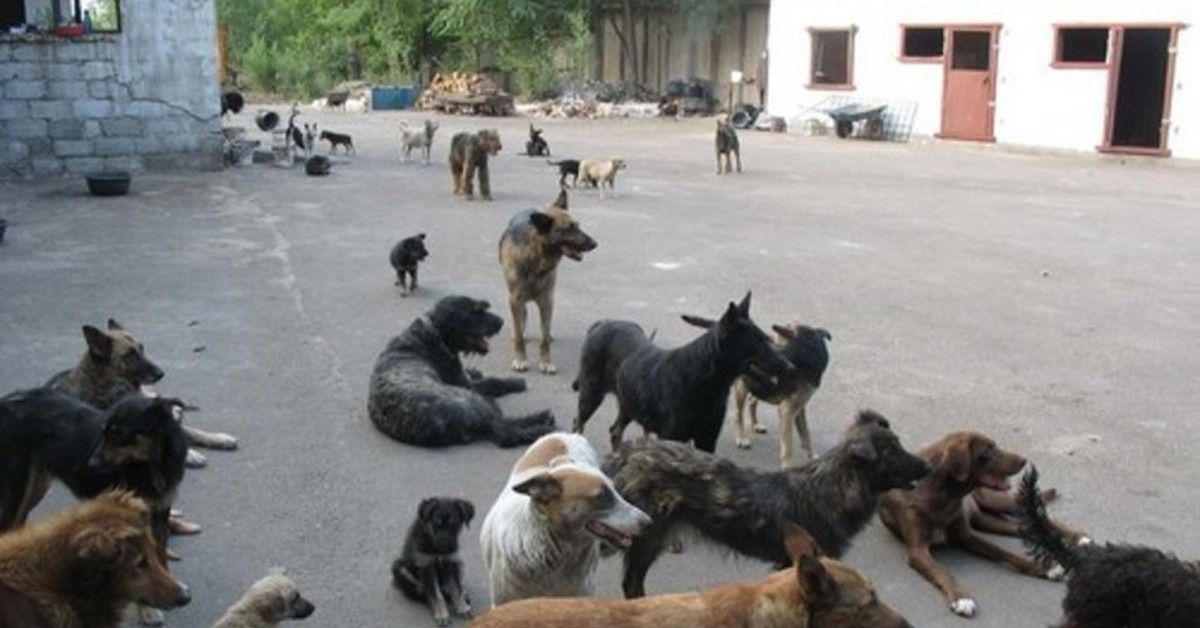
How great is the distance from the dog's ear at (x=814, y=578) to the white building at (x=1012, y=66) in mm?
24292

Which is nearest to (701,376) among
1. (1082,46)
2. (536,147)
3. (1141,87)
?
(536,147)

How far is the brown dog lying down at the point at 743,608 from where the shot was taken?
10.9 ft

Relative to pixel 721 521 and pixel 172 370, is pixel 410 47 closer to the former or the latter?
pixel 172 370

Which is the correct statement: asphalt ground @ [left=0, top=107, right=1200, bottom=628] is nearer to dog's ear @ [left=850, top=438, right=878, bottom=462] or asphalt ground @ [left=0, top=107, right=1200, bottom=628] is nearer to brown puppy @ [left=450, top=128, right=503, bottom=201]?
brown puppy @ [left=450, top=128, right=503, bottom=201]

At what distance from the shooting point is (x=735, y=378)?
6.18 m

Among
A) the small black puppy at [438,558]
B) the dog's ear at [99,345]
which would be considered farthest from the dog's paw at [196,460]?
the small black puppy at [438,558]

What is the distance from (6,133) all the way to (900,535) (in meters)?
17.1

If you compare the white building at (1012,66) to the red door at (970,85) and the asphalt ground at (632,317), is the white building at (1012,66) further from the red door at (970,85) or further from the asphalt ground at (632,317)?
the asphalt ground at (632,317)

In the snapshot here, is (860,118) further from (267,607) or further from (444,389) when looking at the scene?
(267,607)

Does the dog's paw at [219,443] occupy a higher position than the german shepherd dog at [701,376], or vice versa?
the german shepherd dog at [701,376]

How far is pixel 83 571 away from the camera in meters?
3.70

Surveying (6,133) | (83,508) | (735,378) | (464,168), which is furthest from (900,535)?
(6,133)

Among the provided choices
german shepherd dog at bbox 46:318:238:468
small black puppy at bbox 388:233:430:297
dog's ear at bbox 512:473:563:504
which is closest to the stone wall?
small black puppy at bbox 388:233:430:297

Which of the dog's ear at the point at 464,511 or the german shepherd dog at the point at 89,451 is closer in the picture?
the german shepherd dog at the point at 89,451
